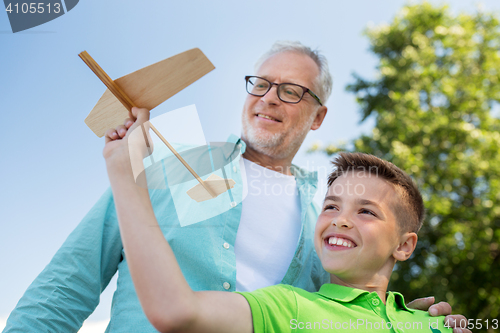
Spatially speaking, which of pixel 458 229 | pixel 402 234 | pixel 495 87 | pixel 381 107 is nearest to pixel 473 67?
pixel 495 87

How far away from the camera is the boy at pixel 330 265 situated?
959mm

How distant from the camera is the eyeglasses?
241 centimetres

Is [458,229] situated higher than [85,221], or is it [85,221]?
[85,221]

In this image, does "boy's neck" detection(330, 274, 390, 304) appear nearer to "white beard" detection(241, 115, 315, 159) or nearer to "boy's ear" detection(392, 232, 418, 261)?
"boy's ear" detection(392, 232, 418, 261)

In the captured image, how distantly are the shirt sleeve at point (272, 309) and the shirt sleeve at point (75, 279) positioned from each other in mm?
821

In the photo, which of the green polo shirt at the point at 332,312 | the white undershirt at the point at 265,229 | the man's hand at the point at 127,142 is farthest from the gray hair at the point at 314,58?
the man's hand at the point at 127,142

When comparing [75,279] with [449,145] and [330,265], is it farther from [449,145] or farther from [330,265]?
[449,145]

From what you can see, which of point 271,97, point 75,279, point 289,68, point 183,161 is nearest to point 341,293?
point 183,161

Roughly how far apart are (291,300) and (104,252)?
910mm

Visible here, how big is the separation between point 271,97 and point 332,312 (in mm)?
1348

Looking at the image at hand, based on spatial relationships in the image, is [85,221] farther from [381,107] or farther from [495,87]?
[495,87]

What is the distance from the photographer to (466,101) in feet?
26.0

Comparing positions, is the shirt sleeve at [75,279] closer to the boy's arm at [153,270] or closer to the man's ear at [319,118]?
the boy's arm at [153,270]

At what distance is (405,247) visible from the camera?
Answer: 5.86 ft
